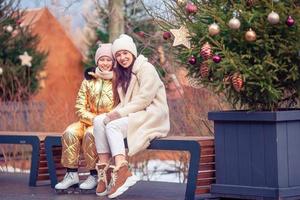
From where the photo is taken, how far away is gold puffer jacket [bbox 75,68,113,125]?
876cm

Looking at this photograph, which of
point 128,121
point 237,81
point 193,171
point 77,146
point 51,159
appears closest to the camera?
point 237,81

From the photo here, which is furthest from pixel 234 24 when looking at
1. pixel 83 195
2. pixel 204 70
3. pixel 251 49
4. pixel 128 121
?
pixel 83 195

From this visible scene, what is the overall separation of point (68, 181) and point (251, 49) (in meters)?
2.40

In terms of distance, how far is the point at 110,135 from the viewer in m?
8.05

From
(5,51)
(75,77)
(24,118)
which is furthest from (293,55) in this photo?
(75,77)

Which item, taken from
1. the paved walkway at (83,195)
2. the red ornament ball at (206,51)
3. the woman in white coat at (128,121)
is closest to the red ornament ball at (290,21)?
the red ornament ball at (206,51)

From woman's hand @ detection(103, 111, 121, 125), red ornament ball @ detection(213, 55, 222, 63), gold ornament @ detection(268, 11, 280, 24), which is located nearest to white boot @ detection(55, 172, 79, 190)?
woman's hand @ detection(103, 111, 121, 125)

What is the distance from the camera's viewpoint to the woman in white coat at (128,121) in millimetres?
7988

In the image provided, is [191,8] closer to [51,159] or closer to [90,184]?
[90,184]

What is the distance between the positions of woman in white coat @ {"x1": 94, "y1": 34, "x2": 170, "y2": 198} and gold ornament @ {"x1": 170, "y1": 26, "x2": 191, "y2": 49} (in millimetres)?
672

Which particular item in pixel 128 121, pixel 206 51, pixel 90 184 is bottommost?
pixel 90 184

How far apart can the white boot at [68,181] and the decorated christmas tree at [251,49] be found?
1863 millimetres

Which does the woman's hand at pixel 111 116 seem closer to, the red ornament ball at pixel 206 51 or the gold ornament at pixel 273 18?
the red ornament ball at pixel 206 51

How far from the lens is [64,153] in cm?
862
